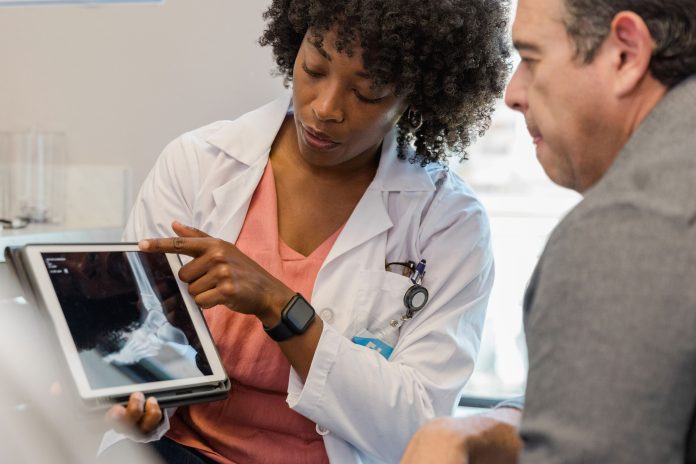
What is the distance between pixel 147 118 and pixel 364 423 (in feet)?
3.56

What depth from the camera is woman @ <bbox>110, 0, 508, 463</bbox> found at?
4.38ft

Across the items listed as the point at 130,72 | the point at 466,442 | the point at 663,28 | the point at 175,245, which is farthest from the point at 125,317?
the point at 130,72

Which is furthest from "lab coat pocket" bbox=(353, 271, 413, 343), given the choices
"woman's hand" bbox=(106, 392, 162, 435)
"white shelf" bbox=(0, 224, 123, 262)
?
"white shelf" bbox=(0, 224, 123, 262)

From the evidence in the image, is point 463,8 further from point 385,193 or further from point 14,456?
point 14,456

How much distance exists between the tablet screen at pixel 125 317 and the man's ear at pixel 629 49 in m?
0.71

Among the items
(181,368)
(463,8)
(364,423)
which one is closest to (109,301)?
(181,368)

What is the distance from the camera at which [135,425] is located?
109cm

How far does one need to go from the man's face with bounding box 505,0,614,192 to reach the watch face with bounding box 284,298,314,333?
493mm

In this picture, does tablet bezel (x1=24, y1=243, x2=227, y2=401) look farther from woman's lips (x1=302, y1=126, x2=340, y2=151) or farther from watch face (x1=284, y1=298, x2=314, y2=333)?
woman's lips (x1=302, y1=126, x2=340, y2=151)

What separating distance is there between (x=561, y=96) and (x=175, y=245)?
64 cm

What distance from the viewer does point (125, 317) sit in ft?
3.85

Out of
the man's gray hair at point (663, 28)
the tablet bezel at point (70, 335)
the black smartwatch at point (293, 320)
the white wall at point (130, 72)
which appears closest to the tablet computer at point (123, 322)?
the tablet bezel at point (70, 335)

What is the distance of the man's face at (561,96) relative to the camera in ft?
2.74

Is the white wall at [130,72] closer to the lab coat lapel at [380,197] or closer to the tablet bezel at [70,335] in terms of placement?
the lab coat lapel at [380,197]
